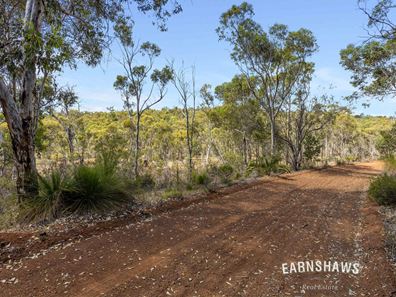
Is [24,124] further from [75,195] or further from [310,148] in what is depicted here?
[310,148]

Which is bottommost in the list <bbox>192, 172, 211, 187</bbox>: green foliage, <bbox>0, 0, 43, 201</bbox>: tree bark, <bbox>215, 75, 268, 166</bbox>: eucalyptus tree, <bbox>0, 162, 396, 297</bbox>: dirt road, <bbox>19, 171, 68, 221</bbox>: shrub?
<bbox>0, 162, 396, 297</bbox>: dirt road

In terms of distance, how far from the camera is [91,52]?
929 centimetres

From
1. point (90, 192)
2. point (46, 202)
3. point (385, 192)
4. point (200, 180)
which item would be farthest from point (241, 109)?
point (46, 202)

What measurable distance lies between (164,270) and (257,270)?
4.16ft

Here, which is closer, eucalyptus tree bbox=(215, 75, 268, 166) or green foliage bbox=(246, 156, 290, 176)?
green foliage bbox=(246, 156, 290, 176)

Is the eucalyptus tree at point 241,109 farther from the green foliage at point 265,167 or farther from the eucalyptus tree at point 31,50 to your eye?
the eucalyptus tree at point 31,50

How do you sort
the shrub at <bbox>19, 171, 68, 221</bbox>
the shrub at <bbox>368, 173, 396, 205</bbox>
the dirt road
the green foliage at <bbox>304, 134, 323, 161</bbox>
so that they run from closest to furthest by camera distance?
1. the dirt road
2. the shrub at <bbox>19, 171, 68, 221</bbox>
3. the shrub at <bbox>368, 173, 396, 205</bbox>
4. the green foliage at <bbox>304, 134, 323, 161</bbox>

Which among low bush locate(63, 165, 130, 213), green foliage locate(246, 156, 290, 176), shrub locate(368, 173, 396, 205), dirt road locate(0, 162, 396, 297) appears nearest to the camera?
dirt road locate(0, 162, 396, 297)

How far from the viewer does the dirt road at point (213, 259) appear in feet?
11.7

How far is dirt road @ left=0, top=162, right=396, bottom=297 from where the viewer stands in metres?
3.58

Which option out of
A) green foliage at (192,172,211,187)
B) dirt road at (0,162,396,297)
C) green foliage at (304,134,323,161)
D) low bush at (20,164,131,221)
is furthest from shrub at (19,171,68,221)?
green foliage at (304,134,323,161)

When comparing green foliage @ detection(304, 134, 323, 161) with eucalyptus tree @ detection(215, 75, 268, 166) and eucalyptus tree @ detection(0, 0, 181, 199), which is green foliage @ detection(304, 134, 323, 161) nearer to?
eucalyptus tree @ detection(215, 75, 268, 166)

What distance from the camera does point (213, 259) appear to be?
4.43 m

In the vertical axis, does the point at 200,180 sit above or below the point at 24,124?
below
